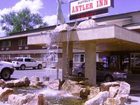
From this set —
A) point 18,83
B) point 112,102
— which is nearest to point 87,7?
point 18,83

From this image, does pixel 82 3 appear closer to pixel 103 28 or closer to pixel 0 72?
pixel 103 28

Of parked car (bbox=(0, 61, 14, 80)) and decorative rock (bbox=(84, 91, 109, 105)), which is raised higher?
parked car (bbox=(0, 61, 14, 80))

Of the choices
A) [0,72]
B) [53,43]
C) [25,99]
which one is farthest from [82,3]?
[25,99]

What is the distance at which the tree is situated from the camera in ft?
296

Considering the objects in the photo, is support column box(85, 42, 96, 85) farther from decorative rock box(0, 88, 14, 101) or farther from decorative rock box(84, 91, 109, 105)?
decorative rock box(0, 88, 14, 101)

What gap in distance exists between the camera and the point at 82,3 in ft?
71.1

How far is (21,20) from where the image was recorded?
298 ft

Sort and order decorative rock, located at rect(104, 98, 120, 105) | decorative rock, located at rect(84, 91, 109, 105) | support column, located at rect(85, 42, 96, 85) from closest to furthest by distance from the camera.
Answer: decorative rock, located at rect(104, 98, 120, 105)
decorative rock, located at rect(84, 91, 109, 105)
support column, located at rect(85, 42, 96, 85)

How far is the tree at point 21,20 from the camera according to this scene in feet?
296

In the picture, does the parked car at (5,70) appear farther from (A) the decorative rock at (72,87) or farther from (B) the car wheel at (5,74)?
(A) the decorative rock at (72,87)

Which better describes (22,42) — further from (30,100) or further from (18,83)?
(30,100)

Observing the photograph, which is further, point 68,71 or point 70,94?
point 68,71

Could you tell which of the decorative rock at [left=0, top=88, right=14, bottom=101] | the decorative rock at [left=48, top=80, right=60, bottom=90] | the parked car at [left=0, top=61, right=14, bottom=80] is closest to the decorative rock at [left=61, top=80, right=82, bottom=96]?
the decorative rock at [left=48, top=80, right=60, bottom=90]

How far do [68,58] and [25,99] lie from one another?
32.0 feet
